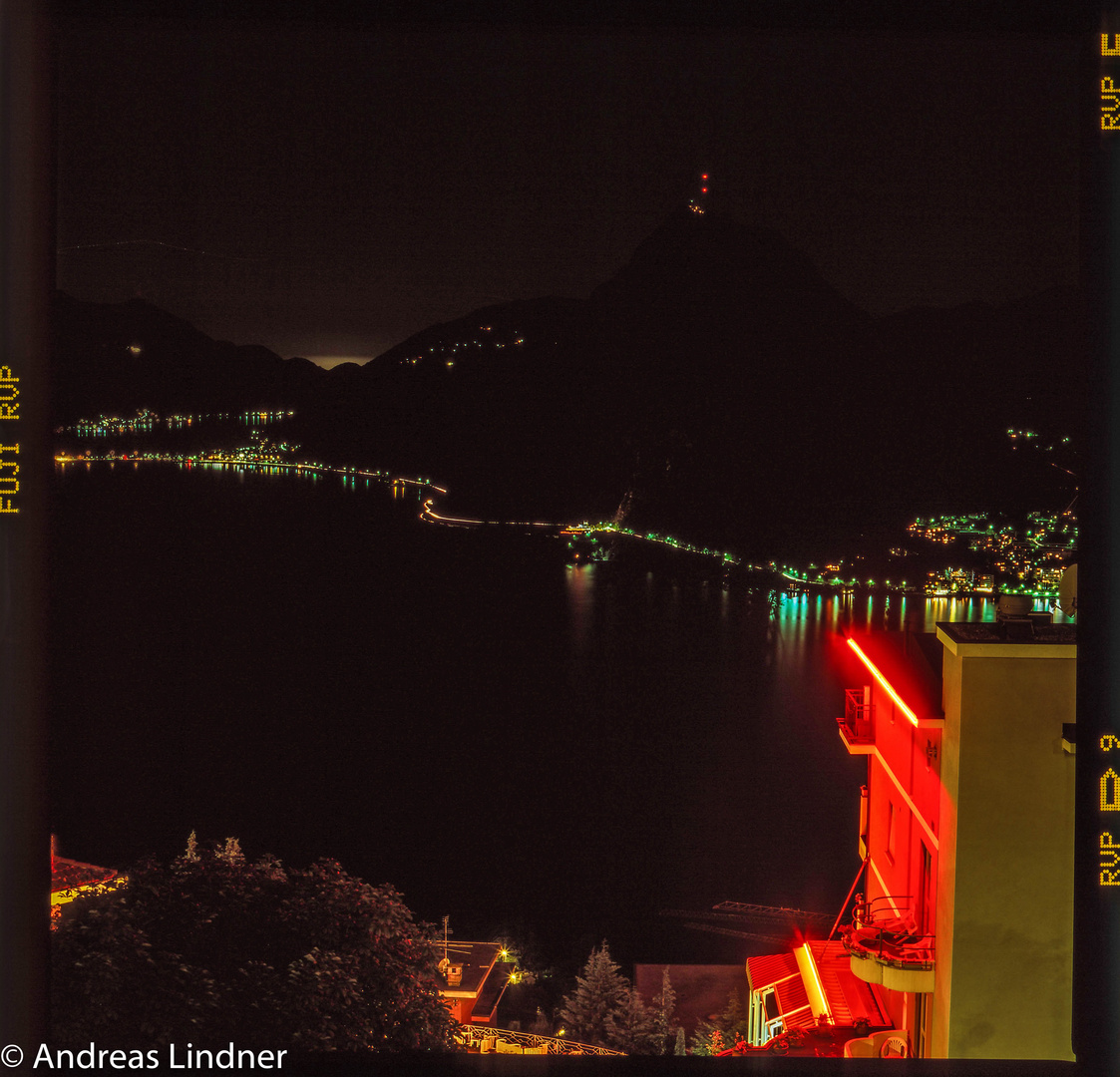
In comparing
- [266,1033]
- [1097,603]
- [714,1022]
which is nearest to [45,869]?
Result: [266,1033]

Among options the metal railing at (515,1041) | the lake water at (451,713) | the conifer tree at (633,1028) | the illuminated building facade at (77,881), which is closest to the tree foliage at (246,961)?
the illuminated building facade at (77,881)

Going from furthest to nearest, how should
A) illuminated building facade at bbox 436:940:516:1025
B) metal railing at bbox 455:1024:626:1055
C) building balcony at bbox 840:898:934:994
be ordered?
1. illuminated building facade at bbox 436:940:516:1025
2. metal railing at bbox 455:1024:626:1055
3. building balcony at bbox 840:898:934:994

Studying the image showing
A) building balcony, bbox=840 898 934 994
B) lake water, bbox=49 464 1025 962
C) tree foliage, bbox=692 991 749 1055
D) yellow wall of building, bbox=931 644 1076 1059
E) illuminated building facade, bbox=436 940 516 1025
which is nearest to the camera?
yellow wall of building, bbox=931 644 1076 1059

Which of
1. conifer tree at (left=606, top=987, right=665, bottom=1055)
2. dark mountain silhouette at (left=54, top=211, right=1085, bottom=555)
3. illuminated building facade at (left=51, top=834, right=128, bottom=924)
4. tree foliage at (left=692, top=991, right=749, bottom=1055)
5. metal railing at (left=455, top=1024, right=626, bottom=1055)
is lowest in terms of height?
tree foliage at (left=692, top=991, right=749, bottom=1055)

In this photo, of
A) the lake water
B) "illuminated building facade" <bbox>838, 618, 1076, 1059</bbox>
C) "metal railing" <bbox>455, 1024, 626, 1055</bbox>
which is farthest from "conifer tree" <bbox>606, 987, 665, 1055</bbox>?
"illuminated building facade" <bbox>838, 618, 1076, 1059</bbox>

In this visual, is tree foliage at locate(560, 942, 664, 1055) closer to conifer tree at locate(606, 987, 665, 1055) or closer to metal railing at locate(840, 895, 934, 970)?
conifer tree at locate(606, 987, 665, 1055)

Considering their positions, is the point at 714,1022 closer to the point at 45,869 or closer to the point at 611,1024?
the point at 611,1024

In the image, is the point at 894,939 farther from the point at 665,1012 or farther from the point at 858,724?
the point at 858,724

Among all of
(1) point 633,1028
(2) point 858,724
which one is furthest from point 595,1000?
(2) point 858,724

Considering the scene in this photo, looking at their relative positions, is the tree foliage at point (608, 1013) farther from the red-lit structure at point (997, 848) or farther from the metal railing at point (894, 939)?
the red-lit structure at point (997, 848)
